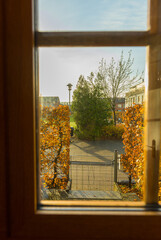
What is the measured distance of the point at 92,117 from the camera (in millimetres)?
1219

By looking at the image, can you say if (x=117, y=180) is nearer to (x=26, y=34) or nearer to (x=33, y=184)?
(x=33, y=184)

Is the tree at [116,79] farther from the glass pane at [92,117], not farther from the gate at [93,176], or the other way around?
the gate at [93,176]

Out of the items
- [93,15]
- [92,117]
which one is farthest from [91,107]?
[93,15]

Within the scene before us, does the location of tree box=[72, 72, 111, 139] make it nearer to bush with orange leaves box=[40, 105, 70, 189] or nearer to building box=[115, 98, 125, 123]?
building box=[115, 98, 125, 123]

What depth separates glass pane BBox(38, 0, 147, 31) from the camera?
0.65 meters

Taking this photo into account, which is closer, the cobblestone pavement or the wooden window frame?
the wooden window frame

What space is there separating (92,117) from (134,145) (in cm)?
83

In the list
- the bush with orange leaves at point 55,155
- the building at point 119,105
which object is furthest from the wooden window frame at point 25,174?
the bush with orange leaves at point 55,155

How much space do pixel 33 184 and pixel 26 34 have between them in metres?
0.48

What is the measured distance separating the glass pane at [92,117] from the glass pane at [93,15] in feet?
0.35

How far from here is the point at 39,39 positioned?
53cm

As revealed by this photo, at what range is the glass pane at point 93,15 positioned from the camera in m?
0.65

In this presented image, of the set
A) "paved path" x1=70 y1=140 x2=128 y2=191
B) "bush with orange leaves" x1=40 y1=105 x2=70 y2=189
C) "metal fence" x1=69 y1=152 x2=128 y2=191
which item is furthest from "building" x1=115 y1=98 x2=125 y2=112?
"bush with orange leaves" x1=40 y1=105 x2=70 y2=189

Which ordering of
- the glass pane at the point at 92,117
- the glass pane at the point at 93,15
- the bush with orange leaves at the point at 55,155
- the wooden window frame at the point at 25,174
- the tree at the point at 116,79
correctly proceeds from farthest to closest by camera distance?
1. the bush with orange leaves at the point at 55,155
2. the tree at the point at 116,79
3. the glass pane at the point at 92,117
4. the glass pane at the point at 93,15
5. the wooden window frame at the point at 25,174
